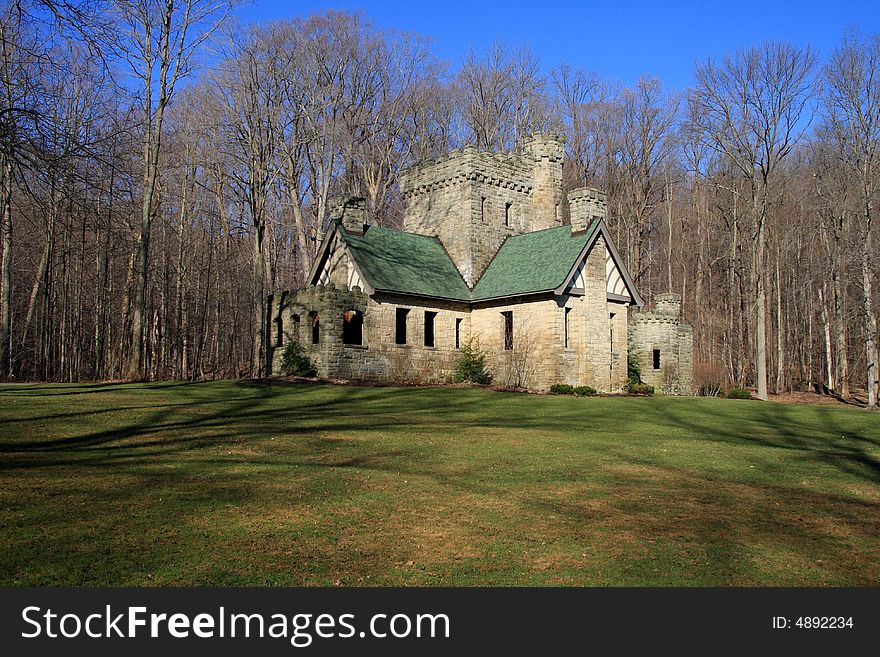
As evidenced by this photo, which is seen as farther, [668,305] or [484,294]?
[668,305]

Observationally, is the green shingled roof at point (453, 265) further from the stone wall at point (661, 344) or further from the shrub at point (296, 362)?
the stone wall at point (661, 344)

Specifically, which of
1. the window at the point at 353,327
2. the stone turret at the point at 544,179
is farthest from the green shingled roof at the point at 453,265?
the stone turret at the point at 544,179

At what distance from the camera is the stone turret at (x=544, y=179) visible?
38.2 metres

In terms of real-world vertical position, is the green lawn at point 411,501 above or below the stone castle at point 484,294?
below

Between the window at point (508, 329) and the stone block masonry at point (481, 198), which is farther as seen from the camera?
the stone block masonry at point (481, 198)

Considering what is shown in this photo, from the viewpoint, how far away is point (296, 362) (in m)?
29.0

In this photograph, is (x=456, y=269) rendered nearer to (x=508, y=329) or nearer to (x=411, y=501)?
(x=508, y=329)

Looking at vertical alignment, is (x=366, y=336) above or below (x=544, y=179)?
below

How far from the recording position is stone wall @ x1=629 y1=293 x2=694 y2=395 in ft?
120

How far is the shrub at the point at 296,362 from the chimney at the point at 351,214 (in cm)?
585

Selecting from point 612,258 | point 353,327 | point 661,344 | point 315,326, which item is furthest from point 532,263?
point 315,326

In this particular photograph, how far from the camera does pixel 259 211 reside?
40406 mm

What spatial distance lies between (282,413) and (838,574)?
13675mm

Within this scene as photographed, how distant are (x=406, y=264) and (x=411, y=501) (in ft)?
77.5
